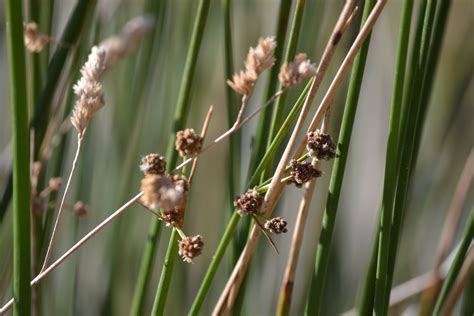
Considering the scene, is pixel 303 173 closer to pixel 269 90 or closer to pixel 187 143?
pixel 187 143

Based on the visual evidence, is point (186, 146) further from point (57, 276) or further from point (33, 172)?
point (57, 276)

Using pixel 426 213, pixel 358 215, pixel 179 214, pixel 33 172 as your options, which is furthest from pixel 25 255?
pixel 358 215

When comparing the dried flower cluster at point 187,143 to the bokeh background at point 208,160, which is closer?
the dried flower cluster at point 187,143

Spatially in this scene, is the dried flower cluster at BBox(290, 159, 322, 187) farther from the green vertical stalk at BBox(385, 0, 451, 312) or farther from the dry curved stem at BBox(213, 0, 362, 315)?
the green vertical stalk at BBox(385, 0, 451, 312)

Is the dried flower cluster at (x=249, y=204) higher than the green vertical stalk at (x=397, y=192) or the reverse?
the reverse

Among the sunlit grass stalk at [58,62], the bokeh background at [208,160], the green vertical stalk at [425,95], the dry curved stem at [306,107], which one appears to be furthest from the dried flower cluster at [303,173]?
the bokeh background at [208,160]

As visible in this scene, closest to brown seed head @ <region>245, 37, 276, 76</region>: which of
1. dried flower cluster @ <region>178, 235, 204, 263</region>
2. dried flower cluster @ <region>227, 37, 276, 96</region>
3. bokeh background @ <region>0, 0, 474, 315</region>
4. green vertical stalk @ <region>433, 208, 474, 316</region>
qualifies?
dried flower cluster @ <region>227, 37, 276, 96</region>

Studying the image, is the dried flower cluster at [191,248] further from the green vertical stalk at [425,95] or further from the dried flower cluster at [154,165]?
the green vertical stalk at [425,95]
